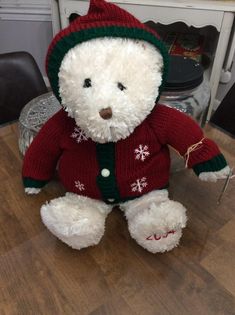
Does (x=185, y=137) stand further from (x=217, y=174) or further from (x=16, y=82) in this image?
(x=16, y=82)

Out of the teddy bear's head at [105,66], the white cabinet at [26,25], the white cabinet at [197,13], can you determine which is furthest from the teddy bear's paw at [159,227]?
the white cabinet at [26,25]

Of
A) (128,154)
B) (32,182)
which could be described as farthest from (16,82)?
(128,154)

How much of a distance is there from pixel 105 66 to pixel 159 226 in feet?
0.76

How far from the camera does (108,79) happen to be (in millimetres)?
375

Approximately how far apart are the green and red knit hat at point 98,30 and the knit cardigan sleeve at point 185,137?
11 centimetres

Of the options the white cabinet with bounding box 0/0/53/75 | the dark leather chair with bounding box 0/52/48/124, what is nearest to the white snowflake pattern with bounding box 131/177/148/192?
the dark leather chair with bounding box 0/52/48/124

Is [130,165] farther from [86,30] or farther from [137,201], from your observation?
[86,30]

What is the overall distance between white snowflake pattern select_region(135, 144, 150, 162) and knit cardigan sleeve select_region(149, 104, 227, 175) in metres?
0.03

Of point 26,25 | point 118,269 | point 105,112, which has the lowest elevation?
point 26,25

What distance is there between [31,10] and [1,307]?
1.67 m

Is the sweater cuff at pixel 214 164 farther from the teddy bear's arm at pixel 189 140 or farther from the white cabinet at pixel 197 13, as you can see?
the white cabinet at pixel 197 13

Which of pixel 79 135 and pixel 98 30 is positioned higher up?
pixel 98 30

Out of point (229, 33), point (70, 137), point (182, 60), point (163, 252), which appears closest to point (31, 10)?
point (229, 33)

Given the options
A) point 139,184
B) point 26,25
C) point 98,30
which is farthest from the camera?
point 26,25
